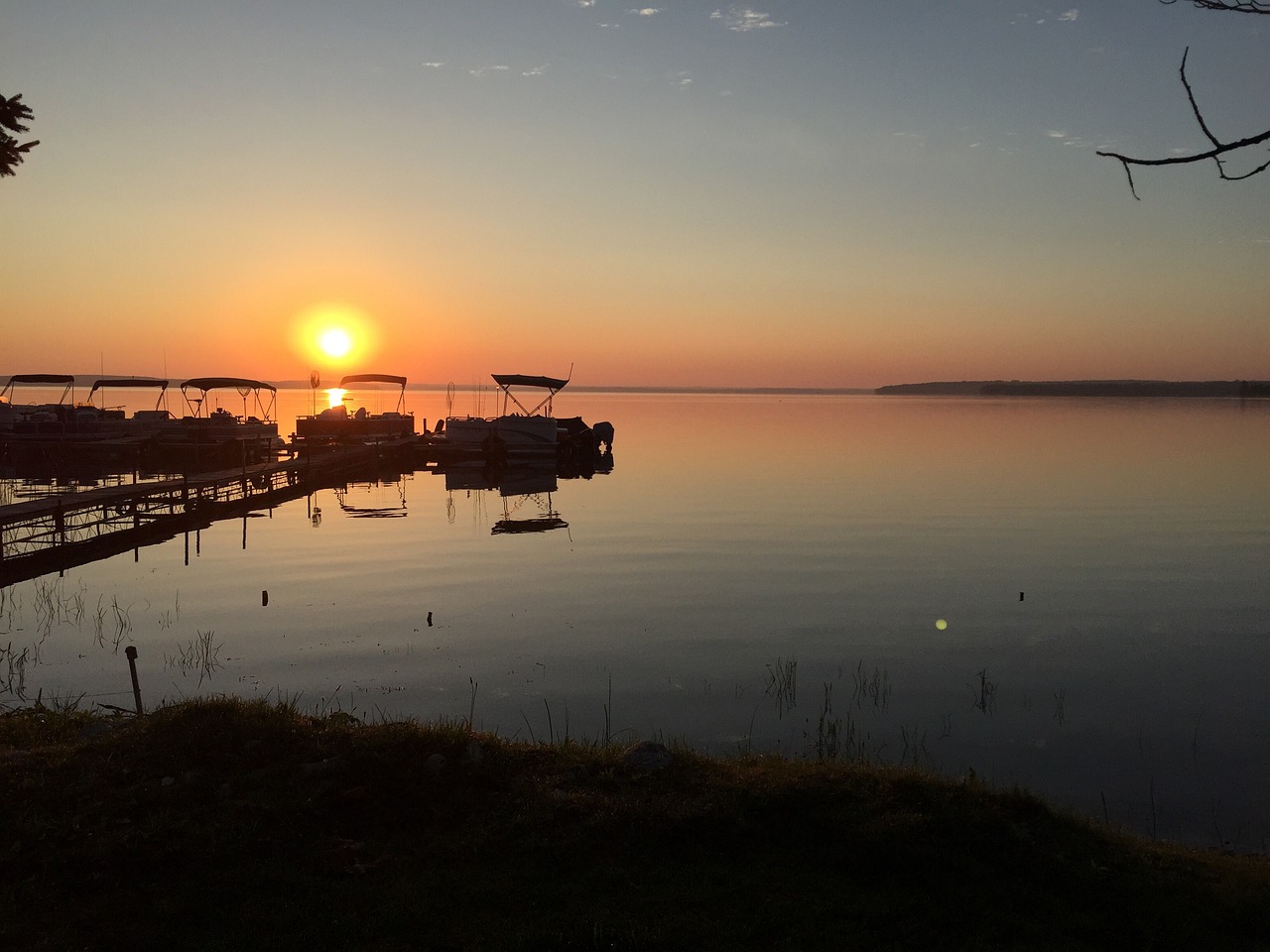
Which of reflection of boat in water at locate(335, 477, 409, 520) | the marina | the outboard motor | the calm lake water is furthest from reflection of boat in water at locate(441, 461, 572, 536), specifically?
the outboard motor

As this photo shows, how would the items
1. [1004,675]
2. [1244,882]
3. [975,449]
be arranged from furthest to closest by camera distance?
[975,449] < [1004,675] < [1244,882]

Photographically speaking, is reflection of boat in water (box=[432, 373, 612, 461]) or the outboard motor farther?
the outboard motor

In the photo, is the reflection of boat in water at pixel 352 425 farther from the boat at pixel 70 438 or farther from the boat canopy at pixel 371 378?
the boat at pixel 70 438

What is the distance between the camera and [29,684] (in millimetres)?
14180

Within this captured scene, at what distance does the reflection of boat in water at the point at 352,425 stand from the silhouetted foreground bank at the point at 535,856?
5298cm

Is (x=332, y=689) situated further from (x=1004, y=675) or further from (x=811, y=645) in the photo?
(x=1004, y=675)

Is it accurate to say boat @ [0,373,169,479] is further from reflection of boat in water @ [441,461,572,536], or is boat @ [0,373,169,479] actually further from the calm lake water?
the calm lake water

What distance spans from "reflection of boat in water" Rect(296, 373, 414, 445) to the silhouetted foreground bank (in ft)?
174

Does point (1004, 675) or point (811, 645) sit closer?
point (1004, 675)

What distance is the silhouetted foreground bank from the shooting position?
6086 millimetres

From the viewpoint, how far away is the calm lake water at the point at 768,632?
12.4 metres

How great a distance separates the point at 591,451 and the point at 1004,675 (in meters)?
48.6

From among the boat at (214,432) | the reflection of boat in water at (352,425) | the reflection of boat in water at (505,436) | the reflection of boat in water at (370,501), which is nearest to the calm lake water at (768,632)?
the reflection of boat in water at (370,501)

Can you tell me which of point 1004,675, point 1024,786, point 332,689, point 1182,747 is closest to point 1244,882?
point 1024,786
